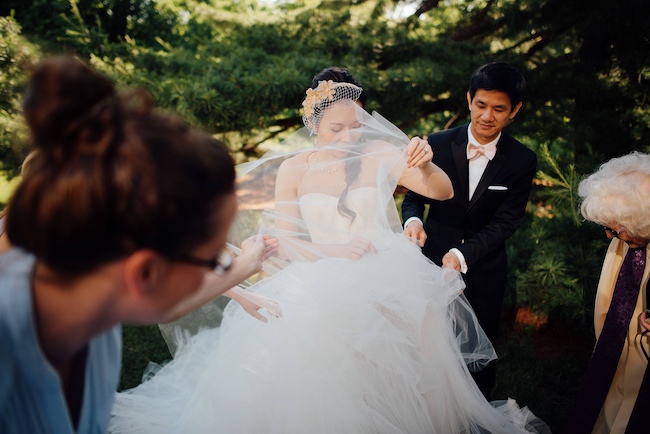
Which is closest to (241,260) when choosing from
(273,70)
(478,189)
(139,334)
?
(478,189)

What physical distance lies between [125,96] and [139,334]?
394cm

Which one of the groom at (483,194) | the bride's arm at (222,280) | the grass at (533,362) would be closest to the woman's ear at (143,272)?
the bride's arm at (222,280)

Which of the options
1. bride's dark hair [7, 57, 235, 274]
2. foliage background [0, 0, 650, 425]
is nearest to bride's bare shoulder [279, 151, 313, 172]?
foliage background [0, 0, 650, 425]

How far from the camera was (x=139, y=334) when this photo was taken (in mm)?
4391

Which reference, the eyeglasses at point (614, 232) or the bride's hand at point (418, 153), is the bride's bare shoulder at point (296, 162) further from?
the eyeglasses at point (614, 232)

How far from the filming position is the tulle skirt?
2312 millimetres

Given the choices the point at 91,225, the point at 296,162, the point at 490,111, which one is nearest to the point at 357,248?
the point at 296,162

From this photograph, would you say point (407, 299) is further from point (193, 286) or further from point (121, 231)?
point (121, 231)

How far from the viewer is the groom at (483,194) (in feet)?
9.42

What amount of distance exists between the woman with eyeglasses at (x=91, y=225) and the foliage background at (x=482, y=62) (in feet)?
9.34

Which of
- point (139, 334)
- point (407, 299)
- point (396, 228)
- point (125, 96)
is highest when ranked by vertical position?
point (125, 96)

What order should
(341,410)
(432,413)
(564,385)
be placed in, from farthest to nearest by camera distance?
(564,385) → (432,413) → (341,410)

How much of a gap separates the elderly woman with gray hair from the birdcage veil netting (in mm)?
591

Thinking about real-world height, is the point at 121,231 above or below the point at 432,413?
above
